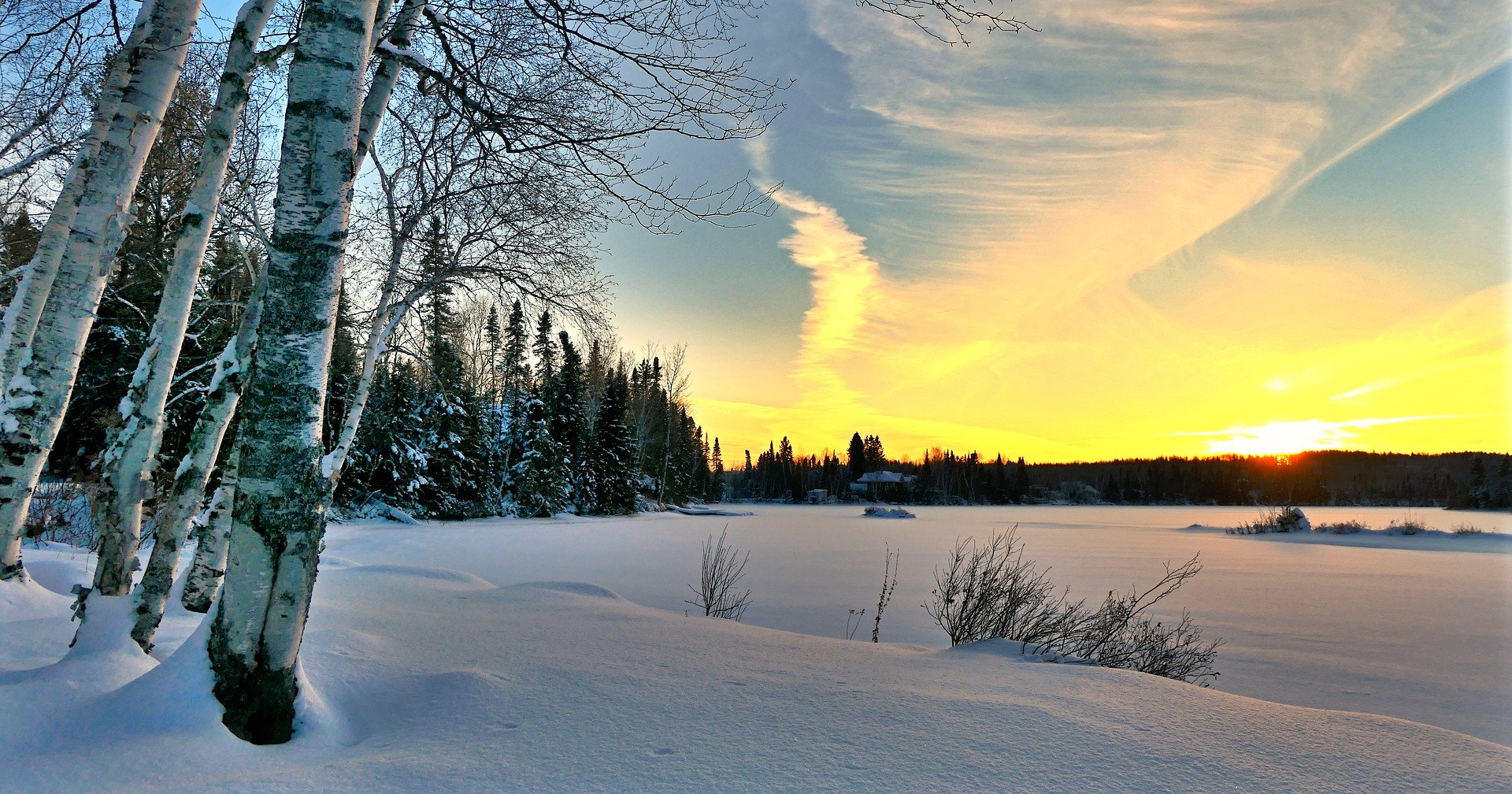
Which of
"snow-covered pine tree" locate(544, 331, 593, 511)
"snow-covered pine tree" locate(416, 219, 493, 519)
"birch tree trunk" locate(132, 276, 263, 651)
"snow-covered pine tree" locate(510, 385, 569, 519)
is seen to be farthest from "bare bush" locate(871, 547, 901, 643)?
"snow-covered pine tree" locate(544, 331, 593, 511)

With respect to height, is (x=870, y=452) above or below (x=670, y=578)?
above

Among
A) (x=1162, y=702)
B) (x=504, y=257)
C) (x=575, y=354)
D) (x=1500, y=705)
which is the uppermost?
(x=575, y=354)

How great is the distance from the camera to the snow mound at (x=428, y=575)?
6582 mm

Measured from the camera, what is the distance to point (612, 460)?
1411 inches

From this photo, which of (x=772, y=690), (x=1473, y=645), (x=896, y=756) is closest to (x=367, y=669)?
(x=772, y=690)

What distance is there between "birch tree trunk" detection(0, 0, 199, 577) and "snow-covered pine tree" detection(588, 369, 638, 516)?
1246 inches

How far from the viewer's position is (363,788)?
6.09 feet

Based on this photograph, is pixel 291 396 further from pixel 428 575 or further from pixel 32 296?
pixel 428 575

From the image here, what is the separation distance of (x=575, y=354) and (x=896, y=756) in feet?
111

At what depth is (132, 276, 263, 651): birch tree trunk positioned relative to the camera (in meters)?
3.27

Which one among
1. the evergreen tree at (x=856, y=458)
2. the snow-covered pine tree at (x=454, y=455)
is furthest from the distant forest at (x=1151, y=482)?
the snow-covered pine tree at (x=454, y=455)

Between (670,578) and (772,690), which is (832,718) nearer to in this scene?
(772,690)

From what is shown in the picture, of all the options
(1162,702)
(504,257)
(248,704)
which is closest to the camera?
(248,704)

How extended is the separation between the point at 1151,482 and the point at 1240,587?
337 feet
